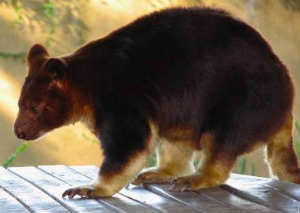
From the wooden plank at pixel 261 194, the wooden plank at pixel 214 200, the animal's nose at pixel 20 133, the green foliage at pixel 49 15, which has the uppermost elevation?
the green foliage at pixel 49 15

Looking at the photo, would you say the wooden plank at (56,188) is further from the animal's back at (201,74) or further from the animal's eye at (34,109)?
the animal's back at (201,74)

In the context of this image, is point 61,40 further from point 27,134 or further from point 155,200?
point 155,200

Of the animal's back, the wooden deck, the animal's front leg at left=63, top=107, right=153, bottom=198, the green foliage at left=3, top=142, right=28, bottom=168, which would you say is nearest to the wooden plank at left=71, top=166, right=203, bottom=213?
the wooden deck

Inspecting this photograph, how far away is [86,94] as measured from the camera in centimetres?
277

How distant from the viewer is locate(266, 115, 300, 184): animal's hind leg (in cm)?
299

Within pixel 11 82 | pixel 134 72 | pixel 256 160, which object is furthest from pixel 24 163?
pixel 134 72

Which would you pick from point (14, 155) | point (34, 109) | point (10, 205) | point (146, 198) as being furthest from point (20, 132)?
point (14, 155)

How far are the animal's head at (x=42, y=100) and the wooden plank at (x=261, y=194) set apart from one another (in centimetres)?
77

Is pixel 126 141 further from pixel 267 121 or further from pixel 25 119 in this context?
pixel 267 121

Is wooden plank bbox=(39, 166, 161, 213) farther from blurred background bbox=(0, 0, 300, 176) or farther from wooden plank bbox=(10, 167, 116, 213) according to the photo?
blurred background bbox=(0, 0, 300, 176)

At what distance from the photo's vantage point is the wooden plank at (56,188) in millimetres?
2476

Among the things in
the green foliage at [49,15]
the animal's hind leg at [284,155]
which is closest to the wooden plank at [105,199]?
the animal's hind leg at [284,155]

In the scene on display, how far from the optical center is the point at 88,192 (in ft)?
8.68

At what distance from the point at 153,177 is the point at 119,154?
41 cm
